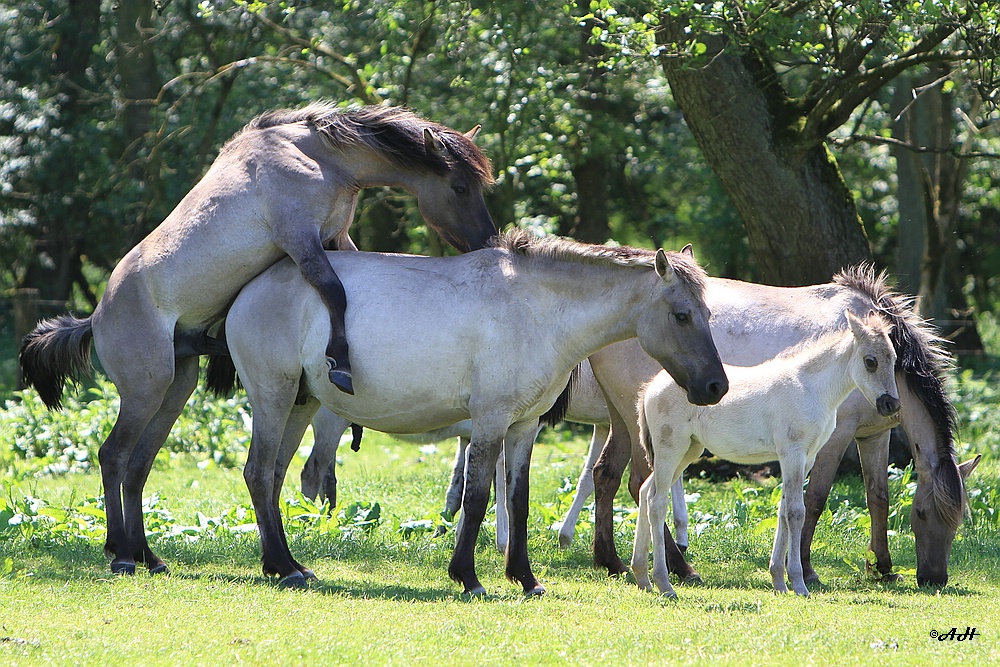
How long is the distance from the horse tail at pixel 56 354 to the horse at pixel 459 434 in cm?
192

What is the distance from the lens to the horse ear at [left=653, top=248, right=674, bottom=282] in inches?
235

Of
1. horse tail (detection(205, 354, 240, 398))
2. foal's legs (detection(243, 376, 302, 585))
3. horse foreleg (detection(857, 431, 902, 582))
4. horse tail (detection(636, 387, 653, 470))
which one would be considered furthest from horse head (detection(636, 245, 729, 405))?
horse tail (detection(205, 354, 240, 398))

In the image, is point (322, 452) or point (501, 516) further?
point (322, 452)

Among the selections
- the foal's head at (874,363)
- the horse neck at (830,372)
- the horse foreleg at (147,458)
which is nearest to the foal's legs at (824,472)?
the horse neck at (830,372)

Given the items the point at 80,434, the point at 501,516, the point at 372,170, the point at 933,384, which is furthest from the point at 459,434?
the point at 80,434

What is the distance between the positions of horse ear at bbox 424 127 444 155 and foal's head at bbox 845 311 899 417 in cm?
270

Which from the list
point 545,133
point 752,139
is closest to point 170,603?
point 752,139

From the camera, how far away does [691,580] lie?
6910 millimetres

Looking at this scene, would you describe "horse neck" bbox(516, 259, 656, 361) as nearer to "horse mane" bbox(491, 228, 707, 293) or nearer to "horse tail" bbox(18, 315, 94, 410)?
"horse mane" bbox(491, 228, 707, 293)

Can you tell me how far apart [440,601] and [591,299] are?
1910mm

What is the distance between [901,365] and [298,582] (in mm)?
4066

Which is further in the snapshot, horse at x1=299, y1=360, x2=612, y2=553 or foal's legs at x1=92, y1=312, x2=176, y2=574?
horse at x1=299, y1=360, x2=612, y2=553

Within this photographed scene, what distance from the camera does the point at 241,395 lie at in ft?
47.4

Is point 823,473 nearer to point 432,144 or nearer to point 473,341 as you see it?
point 473,341
